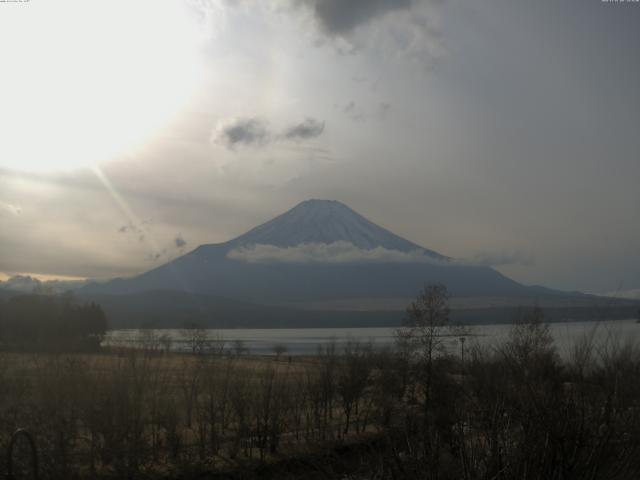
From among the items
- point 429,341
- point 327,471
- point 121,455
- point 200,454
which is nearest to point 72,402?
point 121,455

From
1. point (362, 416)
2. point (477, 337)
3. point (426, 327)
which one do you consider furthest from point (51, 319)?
point (477, 337)

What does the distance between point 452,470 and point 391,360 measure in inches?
1576

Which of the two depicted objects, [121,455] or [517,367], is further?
[121,455]

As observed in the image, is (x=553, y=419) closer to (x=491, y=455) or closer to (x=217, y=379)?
(x=491, y=455)

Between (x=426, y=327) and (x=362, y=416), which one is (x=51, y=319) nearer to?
(x=362, y=416)

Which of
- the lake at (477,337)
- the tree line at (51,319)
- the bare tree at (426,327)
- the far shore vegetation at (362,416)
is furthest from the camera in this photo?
the tree line at (51,319)

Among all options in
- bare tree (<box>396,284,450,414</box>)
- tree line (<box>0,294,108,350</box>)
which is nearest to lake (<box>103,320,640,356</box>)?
bare tree (<box>396,284,450,414</box>)

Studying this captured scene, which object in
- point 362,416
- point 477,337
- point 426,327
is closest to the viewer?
point 477,337

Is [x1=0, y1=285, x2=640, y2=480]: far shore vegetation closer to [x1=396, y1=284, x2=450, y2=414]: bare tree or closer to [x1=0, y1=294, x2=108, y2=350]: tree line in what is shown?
[x1=396, y1=284, x2=450, y2=414]: bare tree

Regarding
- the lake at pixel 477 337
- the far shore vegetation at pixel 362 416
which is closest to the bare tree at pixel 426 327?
the far shore vegetation at pixel 362 416

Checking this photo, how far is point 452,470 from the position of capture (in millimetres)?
6863

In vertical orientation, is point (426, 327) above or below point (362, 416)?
above

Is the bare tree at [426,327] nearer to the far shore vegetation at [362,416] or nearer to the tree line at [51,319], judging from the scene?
the far shore vegetation at [362,416]

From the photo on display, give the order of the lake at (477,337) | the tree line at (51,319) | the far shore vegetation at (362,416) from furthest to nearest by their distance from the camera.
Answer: the tree line at (51,319) < the lake at (477,337) < the far shore vegetation at (362,416)
